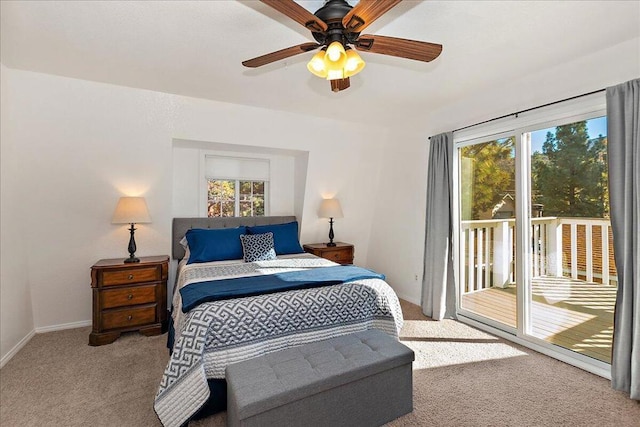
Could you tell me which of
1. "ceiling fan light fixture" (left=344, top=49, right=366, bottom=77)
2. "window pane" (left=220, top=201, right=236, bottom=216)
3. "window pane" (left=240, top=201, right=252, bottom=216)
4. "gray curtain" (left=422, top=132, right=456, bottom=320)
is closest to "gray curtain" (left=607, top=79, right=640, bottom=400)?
"gray curtain" (left=422, top=132, right=456, bottom=320)

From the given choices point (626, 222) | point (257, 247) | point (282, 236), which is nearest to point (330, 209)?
point (282, 236)

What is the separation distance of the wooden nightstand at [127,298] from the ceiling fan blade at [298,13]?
281cm

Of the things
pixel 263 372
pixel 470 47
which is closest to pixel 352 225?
pixel 470 47

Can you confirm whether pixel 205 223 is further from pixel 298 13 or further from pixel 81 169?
pixel 298 13

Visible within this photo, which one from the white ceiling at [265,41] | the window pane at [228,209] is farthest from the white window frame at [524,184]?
the window pane at [228,209]

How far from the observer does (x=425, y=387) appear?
231cm

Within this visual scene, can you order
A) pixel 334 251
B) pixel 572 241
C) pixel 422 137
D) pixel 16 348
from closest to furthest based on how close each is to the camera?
1. pixel 572 241
2. pixel 16 348
3. pixel 422 137
4. pixel 334 251

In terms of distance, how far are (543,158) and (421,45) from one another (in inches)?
78.4

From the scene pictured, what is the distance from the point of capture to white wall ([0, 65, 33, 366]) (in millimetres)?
2703

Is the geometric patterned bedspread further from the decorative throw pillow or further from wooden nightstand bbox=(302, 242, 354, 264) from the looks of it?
wooden nightstand bbox=(302, 242, 354, 264)

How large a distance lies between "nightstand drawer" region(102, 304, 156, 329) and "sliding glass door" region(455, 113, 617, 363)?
3513 mm

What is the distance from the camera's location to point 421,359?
2.72 m

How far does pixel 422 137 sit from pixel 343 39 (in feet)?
8.87

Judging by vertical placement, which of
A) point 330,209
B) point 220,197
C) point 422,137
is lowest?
point 330,209
